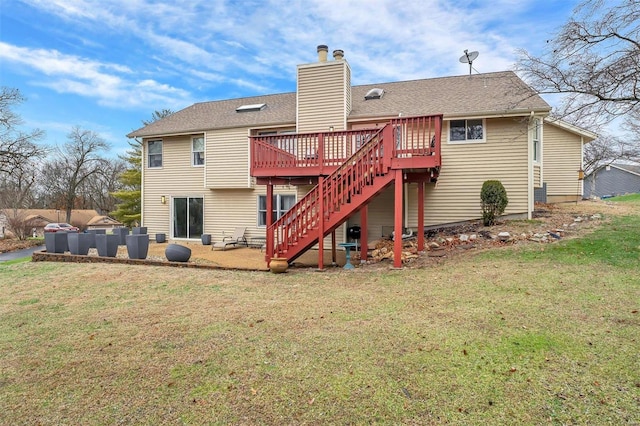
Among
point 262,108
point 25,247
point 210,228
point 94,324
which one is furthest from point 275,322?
point 25,247

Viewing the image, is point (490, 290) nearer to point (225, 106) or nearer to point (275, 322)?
point (275, 322)

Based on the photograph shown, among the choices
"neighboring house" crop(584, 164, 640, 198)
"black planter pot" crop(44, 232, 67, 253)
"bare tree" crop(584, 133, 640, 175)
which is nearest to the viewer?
"black planter pot" crop(44, 232, 67, 253)

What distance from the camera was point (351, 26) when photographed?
43.7 feet

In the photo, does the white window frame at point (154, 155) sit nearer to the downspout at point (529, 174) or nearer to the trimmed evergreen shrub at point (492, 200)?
the trimmed evergreen shrub at point (492, 200)

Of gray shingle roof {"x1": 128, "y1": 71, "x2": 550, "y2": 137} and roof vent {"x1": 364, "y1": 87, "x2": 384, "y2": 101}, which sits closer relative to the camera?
gray shingle roof {"x1": 128, "y1": 71, "x2": 550, "y2": 137}

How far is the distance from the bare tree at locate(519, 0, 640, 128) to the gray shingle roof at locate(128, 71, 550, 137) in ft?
2.54

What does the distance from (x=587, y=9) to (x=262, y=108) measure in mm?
10389

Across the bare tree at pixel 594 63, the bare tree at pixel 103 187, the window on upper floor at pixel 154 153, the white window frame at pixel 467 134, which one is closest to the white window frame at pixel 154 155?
the window on upper floor at pixel 154 153

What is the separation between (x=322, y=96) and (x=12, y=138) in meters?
20.6

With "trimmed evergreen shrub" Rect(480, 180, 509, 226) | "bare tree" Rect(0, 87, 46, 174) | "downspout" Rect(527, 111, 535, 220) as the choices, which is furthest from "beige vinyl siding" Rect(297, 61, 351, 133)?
"bare tree" Rect(0, 87, 46, 174)

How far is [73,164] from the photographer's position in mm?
39281

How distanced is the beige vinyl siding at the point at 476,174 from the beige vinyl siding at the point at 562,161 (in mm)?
6577

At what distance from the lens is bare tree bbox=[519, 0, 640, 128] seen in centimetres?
711

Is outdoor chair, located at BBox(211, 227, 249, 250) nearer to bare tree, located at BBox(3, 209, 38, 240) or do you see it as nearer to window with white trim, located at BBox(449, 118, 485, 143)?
window with white trim, located at BBox(449, 118, 485, 143)
